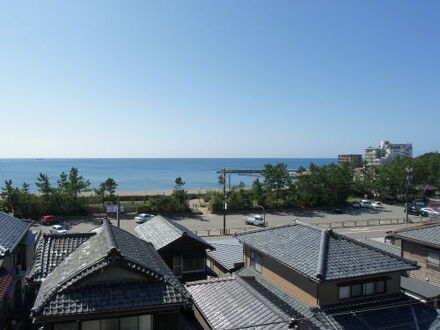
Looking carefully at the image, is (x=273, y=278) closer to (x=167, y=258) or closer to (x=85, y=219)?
(x=167, y=258)

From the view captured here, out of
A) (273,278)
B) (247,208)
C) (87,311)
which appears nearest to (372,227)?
(247,208)

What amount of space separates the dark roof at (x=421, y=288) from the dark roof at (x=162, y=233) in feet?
35.3

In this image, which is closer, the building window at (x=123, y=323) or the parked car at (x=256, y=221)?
the building window at (x=123, y=323)

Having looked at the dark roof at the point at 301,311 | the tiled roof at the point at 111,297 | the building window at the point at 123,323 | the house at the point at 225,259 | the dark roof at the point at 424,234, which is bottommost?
the house at the point at 225,259

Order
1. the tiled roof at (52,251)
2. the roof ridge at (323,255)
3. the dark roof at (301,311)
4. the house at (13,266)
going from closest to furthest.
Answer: the dark roof at (301,311) → the tiled roof at (52,251) → the roof ridge at (323,255) → the house at (13,266)

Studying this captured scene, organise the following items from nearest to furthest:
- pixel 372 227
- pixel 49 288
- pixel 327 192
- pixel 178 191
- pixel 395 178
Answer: pixel 49 288
pixel 372 227
pixel 178 191
pixel 327 192
pixel 395 178

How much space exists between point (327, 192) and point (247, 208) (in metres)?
14.1

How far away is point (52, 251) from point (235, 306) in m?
7.45

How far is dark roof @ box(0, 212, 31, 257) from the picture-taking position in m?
14.6

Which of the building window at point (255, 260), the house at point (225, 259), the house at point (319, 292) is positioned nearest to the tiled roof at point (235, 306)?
the house at point (319, 292)

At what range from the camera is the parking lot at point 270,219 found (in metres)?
38.6

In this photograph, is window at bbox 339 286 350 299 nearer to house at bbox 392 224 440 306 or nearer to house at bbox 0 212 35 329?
house at bbox 392 224 440 306

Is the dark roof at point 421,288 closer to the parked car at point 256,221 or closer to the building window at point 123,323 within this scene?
the building window at point 123,323

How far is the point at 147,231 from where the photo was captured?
72.0ft
